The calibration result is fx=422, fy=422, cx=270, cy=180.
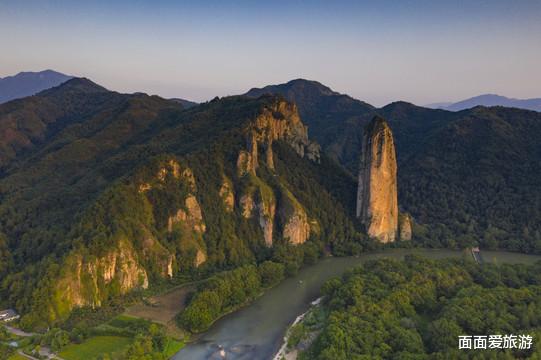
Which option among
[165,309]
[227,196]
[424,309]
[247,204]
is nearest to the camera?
[424,309]

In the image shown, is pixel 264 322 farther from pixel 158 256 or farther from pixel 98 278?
pixel 98 278

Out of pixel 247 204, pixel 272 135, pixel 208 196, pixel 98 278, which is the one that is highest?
pixel 272 135

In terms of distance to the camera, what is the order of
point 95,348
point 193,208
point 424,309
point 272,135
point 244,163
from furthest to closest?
point 272,135 → point 244,163 → point 193,208 → point 424,309 → point 95,348

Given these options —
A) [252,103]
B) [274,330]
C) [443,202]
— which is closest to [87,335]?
[274,330]

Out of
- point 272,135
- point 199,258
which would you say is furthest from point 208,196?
point 272,135

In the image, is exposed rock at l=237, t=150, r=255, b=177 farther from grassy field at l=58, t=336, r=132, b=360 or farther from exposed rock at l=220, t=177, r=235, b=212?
grassy field at l=58, t=336, r=132, b=360

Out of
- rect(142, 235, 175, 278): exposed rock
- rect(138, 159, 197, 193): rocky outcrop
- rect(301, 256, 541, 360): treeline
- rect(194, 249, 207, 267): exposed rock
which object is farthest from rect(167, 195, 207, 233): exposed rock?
rect(301, 256, 541, 360): treeline

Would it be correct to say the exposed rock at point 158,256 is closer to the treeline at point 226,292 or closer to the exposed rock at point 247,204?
the treeline at point 226,292
